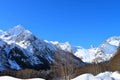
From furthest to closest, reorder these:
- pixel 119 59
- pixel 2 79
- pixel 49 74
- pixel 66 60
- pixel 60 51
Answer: pixel 49 74
pixel 119 59
pixel 60 51
pixel 66 60
pixel 2 79

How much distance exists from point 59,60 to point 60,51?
150cm

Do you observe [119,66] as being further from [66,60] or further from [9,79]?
[9,79]

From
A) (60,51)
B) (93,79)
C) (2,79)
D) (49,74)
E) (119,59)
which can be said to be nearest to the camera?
(2,79)

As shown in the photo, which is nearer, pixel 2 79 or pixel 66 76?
pixel 2 79

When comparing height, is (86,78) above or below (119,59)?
below

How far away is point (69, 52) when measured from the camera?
45.2 m

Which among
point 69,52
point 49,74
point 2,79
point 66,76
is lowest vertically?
point 2,79

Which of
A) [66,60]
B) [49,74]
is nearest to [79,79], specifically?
[66,60]

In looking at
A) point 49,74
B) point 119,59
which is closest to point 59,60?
point 119,59

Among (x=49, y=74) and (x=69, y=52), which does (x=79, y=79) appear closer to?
(x=69, y=52)

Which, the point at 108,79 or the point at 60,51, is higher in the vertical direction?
the point at 60,51

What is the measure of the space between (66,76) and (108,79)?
14.4 meters

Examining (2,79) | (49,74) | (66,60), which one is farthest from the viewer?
(49,74)

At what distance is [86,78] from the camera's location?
3033cm
